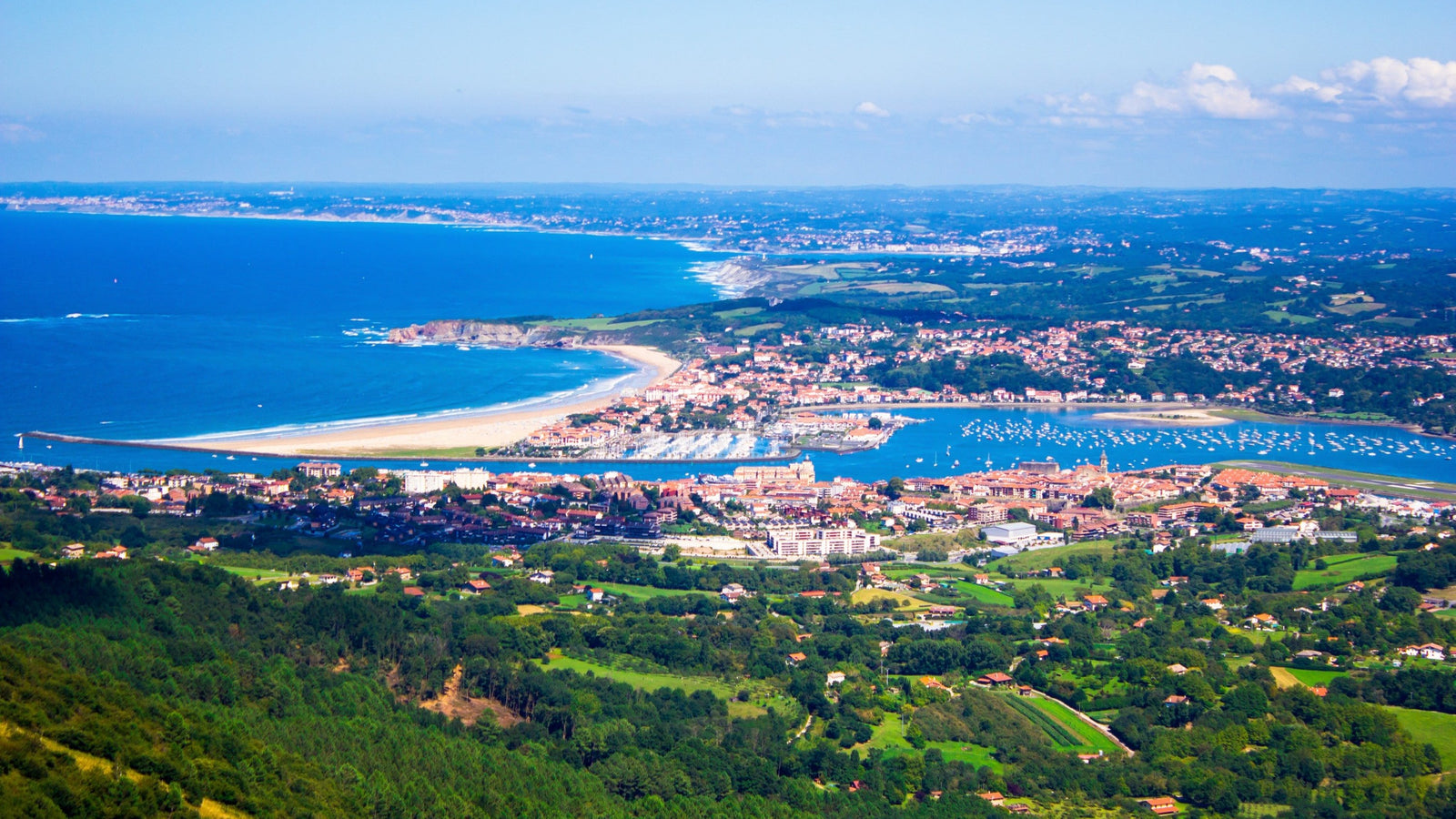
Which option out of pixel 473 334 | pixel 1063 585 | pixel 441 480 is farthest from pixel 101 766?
pixel 473 334

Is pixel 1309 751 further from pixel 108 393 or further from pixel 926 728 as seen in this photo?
pixel 108 393

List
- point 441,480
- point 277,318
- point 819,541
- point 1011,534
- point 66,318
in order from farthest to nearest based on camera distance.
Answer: point 277,318 < point 66,318 < point 441,480 < point 1011,534 < point 819,541

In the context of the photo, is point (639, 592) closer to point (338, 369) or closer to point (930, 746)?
point (930, 746)

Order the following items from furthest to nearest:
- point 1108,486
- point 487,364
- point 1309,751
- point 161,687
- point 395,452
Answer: point 487,364, point 395,452, point 1108,486, point 1309,751, point 161,687

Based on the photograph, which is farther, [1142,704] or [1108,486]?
[1108,486]

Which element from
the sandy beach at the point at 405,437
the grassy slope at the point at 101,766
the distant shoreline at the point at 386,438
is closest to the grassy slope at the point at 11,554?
the grassy slope at the point at 101,766

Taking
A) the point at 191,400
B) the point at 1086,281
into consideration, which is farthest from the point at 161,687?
the point at 1086,281
